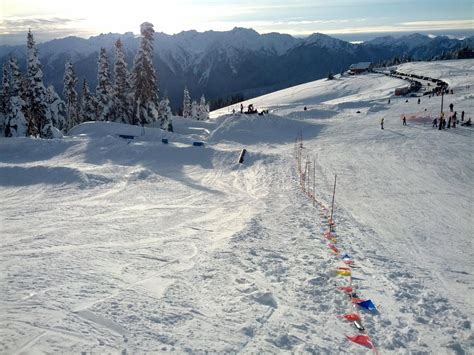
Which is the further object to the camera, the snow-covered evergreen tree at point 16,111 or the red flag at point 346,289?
the snow-covered evergreen tree at point 16,111

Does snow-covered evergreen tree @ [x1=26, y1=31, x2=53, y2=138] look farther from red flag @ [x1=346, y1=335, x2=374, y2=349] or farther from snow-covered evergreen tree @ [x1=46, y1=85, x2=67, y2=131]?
red flag @ [x1=346, y1=335, x2=374, y2=349]

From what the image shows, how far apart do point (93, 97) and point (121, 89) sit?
5634 mm

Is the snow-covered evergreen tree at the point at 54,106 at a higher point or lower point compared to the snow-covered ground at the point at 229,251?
higher

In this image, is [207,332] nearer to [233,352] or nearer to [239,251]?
[233,352]

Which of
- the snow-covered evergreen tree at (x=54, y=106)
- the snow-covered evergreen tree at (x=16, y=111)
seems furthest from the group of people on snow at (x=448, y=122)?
the snow-covered evergreen tree at (x=54, y=106)

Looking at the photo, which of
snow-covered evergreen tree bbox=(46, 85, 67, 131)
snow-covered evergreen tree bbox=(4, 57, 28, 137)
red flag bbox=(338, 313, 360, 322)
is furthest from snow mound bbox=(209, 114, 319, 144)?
red flag bbox=(338, 313, 360, 322)

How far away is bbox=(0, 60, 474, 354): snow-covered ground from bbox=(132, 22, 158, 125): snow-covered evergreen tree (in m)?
17.7

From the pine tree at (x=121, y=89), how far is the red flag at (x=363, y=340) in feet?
149

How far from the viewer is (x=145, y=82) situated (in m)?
45.6

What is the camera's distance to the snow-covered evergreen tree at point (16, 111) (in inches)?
1661

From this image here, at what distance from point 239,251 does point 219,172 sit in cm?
1484

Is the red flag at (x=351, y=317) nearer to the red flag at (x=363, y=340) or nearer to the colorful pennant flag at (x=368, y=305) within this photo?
the colorful pennant flag at (x=368, y=305)

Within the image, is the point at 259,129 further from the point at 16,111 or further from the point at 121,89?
the point at 16,111

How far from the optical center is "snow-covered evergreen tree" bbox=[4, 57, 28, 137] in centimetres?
4219
